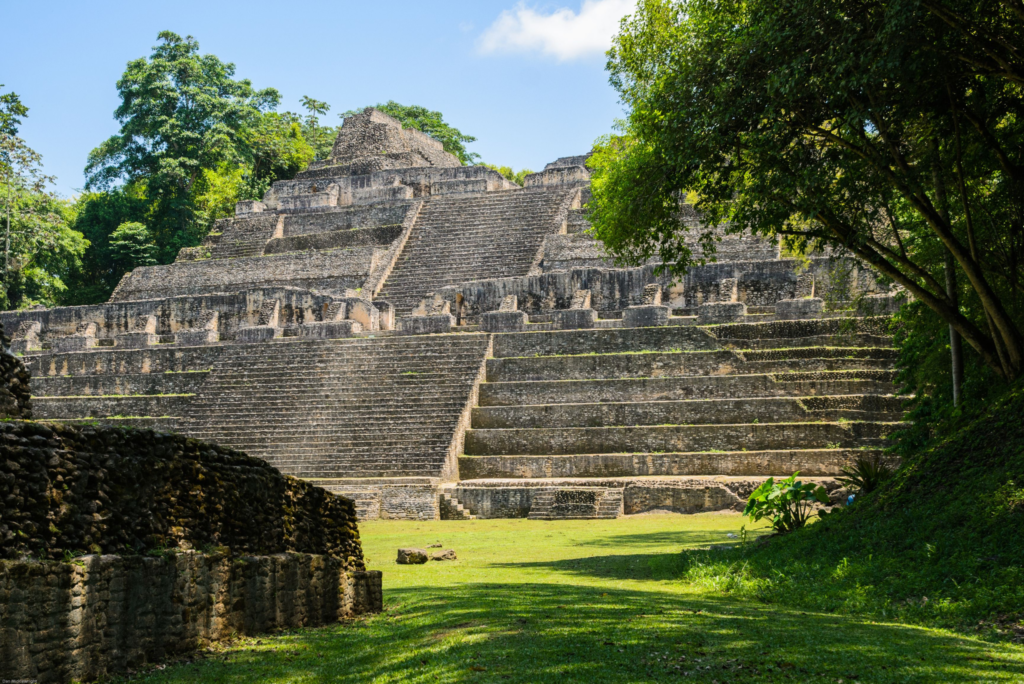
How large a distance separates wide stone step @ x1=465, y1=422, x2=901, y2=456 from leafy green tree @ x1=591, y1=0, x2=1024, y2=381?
4.99 metres

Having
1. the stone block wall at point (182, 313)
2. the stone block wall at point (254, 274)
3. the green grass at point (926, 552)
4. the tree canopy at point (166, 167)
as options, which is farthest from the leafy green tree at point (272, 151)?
the green grass at point (926, 552)

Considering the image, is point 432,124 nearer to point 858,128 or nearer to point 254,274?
point 254,274

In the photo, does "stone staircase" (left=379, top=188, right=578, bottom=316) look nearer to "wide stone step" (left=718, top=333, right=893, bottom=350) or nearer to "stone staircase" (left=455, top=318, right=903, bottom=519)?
"stone staircase" (left=455, top=318, right=903, bottom=519)

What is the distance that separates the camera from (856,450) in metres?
14.8

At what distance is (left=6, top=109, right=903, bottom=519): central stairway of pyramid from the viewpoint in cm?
1552

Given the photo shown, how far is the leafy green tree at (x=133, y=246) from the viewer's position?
3350 centimetres

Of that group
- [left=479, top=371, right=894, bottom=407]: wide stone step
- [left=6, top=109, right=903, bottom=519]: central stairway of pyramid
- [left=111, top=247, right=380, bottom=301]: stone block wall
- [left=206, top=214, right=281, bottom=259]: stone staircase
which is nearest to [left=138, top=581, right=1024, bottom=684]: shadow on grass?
[left=6, top=109, right=903, bottom=519]: central stairway of pyramid

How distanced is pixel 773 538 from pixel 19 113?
27.4m

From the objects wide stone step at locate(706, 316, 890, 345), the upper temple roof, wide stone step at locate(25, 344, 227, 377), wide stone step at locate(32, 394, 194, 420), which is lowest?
wide stone step at locate(32, 394, 194, 420)

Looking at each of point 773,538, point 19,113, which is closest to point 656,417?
point 773,538

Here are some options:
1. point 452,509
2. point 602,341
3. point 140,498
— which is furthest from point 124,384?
point 140,498

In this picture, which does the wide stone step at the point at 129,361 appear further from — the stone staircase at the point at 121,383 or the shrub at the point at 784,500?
the shrub at the point at 784,500

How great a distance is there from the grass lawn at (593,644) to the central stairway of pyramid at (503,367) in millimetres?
6591

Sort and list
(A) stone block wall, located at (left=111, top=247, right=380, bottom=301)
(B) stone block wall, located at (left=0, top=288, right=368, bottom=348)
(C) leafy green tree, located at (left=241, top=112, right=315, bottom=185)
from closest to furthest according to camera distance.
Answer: (B) stone block wall, located at (left=0, top=288, right=368, bottom=348)
(A) stone block wall, located at (left=111, top=247, right=380, bottom=301)
(C) leafy green tree, located at (left=241, top=112, right=315, bottom=185)
